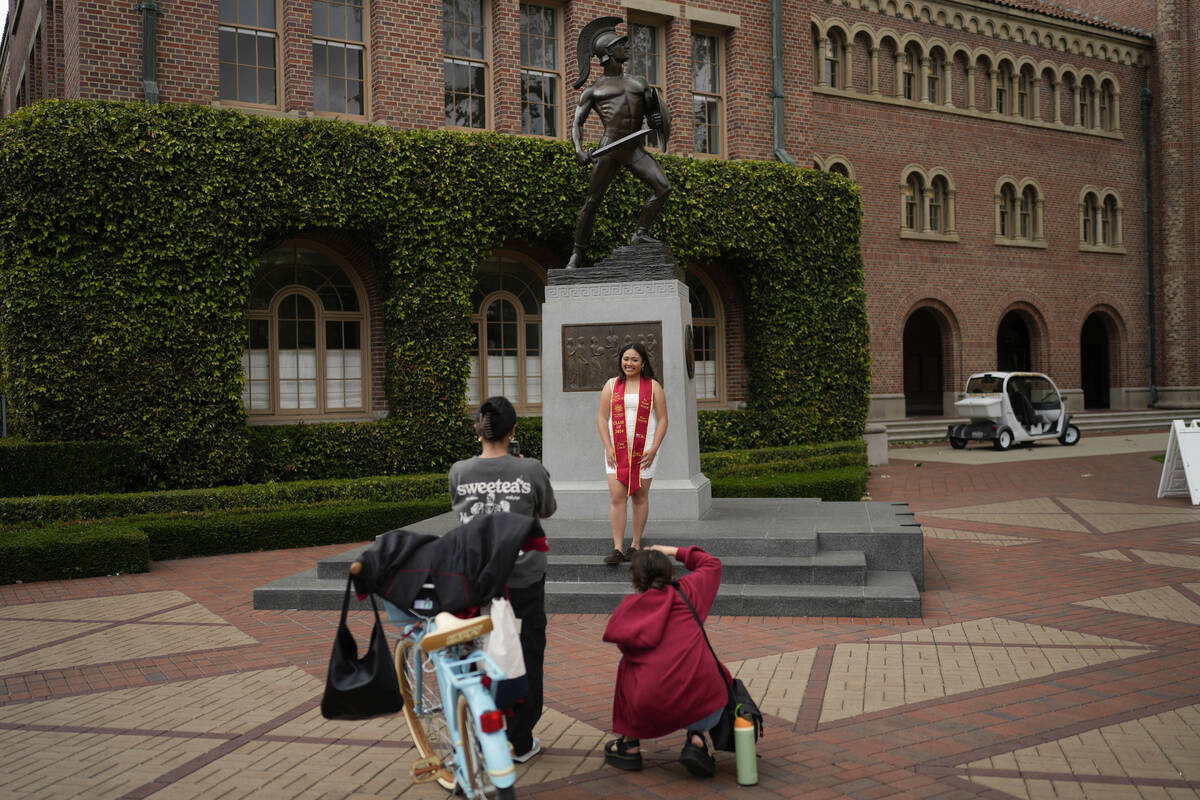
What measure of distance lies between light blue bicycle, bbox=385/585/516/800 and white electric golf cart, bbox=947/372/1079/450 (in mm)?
21053

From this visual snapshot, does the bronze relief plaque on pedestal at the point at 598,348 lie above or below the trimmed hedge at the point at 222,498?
above

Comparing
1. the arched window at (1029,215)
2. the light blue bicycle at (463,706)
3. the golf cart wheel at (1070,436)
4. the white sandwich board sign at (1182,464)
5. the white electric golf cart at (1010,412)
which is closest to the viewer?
the light blue bicycle at (463,706)

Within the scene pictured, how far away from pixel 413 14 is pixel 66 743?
1293 centimetres

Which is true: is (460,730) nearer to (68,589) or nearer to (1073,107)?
(68,589)

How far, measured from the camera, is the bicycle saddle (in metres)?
3.53

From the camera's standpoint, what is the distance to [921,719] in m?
4.98

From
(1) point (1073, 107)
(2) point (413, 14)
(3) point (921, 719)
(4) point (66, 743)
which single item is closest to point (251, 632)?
(4) point (66, 743)

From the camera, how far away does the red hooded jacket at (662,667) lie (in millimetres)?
4145

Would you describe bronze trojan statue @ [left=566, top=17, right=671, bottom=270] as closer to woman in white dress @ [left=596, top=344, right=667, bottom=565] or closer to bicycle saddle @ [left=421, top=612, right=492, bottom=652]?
woman in white dress @ [left=596, top=344, right=667, bottom=565]

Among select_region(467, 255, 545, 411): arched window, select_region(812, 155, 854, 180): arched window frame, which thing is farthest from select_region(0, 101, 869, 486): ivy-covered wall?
select_region(812, 155, 854, 180): arched window frame

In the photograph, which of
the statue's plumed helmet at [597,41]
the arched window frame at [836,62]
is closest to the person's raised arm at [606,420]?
the statue's plumed helmet at [597,41]

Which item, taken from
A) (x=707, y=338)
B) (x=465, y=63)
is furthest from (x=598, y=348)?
(x=707, y=338)

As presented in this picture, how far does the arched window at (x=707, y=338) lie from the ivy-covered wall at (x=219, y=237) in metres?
1.33

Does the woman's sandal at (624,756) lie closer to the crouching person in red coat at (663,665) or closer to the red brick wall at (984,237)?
the crouching person in red coat at (663,665)
